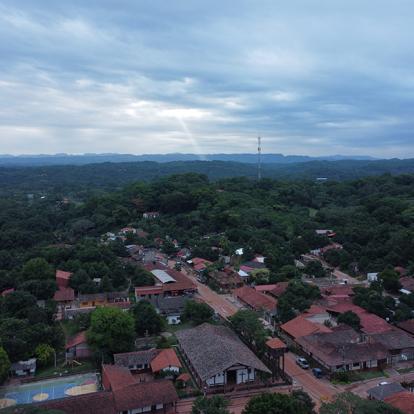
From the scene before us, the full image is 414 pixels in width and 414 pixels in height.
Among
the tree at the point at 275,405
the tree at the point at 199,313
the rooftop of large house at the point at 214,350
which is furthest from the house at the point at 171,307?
the tree at the point at 275,405

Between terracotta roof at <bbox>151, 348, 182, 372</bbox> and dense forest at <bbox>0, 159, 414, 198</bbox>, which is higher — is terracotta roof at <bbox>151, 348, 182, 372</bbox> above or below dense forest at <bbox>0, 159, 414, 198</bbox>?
below

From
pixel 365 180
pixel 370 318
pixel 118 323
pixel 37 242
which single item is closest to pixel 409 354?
pixel 370 318

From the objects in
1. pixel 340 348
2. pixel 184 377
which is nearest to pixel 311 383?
pixel 340 348

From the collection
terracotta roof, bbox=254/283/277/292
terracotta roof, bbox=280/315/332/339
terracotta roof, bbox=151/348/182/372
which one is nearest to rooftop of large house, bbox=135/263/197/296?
terracotta roof, bbox=254/283/277/292

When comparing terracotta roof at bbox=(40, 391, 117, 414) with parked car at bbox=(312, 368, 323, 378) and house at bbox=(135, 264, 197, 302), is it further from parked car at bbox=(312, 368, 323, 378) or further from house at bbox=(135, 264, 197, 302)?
house at bbox=(135, 264, 197, 302)

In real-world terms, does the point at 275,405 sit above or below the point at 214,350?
above

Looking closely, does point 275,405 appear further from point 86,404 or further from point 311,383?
point 86,404

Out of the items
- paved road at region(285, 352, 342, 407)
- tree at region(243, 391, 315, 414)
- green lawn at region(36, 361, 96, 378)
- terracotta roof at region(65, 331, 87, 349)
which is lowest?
green lawn at region(36, 361, 96, 378)

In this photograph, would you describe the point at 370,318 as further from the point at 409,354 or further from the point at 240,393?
the point at 240,393
